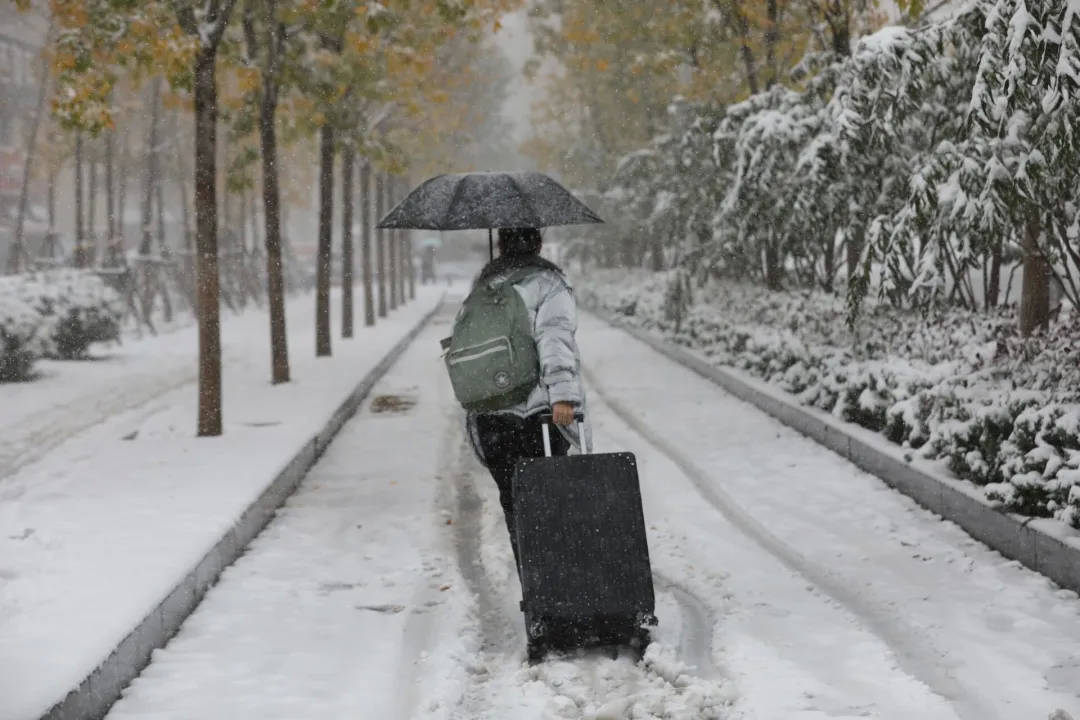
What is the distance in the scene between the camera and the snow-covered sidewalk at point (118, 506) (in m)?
4.62

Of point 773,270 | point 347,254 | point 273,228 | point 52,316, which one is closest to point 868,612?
point 273,228

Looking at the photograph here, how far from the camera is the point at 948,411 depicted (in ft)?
25.8

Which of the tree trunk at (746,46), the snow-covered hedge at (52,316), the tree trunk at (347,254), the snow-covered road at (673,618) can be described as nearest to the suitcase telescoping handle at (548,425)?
the snow-covered road at (673,618)

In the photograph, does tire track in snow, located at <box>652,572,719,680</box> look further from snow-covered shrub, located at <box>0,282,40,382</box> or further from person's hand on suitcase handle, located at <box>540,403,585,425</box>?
snow-covered shrub, located at <box>0,282,40,382</box>

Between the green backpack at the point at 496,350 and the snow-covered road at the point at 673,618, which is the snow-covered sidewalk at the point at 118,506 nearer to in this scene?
the snow-covered road at the point at 673,618

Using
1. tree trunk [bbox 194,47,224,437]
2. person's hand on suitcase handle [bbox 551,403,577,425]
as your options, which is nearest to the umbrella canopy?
person's hand on suitcase handle [bbox 551,403,577,425]

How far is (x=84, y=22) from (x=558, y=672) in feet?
26.4

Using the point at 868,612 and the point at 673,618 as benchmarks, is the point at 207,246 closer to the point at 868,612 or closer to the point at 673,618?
the point at 673,618

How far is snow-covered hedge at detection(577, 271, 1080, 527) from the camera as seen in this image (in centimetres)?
639

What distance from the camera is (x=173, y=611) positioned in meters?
5.41

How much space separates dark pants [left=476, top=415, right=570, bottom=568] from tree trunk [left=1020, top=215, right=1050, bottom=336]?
537 centimetres

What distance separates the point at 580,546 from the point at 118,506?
11.8 ft

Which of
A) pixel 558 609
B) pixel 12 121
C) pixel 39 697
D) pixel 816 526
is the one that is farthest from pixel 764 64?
pixel 12 121

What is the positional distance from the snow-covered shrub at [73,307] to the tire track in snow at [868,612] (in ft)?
37.2
